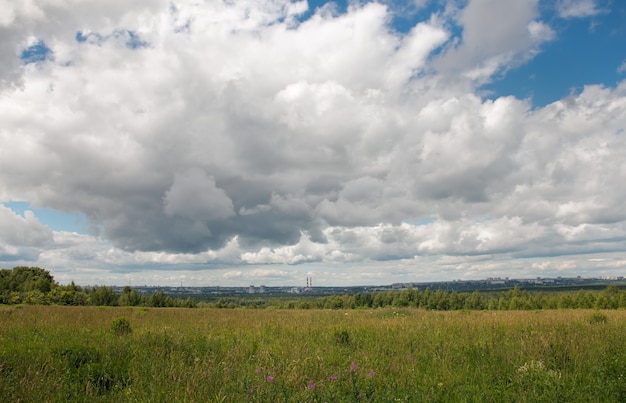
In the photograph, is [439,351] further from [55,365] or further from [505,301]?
[505,301]

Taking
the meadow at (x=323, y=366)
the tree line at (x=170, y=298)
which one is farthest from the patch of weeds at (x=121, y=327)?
the tree line at (x=170, y=298)

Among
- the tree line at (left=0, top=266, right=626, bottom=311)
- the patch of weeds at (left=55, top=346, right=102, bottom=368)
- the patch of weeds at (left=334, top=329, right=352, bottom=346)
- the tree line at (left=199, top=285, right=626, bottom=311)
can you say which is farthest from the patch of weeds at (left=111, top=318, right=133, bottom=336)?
the tree line at (left=199, top=285, right=626, bottom=311)

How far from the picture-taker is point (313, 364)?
300 inches

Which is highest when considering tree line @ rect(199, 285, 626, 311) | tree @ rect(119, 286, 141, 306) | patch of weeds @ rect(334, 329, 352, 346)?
patch of weeds @ rect(334, 329, 352, 346)

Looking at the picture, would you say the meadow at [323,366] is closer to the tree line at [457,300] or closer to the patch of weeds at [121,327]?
the patch of weeds at [121,327]

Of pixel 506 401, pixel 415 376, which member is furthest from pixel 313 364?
pixel 506 401

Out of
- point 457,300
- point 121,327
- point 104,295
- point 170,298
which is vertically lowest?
point 457,300

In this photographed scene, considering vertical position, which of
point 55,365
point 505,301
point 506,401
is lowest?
point 505,301

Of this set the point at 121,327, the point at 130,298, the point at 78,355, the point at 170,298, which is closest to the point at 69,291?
the point at 130,298

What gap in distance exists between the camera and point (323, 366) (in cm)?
737

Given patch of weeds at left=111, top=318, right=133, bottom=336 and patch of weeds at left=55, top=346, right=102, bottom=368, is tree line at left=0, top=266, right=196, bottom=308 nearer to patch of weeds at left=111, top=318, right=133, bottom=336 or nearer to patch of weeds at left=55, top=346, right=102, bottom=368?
patch of weeds at left=111, top=318, right=133, bottom=336

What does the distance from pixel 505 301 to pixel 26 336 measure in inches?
4163

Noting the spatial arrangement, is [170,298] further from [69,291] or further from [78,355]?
[78,355]

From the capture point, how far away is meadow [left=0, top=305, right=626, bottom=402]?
571cm
